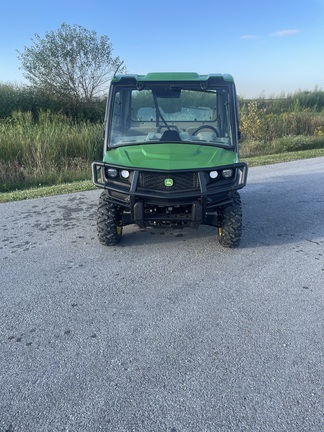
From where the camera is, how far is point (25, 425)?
1979mm

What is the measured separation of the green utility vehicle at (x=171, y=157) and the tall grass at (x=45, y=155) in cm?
521

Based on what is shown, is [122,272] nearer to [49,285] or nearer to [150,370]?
[49,285]

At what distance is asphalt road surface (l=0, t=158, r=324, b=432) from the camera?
207cm

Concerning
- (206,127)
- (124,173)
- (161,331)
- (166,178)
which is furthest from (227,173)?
(161,331)

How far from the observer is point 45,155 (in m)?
10.2

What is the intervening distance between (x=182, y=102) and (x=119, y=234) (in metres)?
1.85

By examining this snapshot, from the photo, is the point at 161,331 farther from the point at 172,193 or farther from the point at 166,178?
the point at 166,178

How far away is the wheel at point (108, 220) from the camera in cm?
415

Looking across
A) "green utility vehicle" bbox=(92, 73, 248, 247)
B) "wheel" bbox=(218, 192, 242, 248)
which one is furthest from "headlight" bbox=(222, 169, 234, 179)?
"wheel" bbox=(218, 192, 242, 248)

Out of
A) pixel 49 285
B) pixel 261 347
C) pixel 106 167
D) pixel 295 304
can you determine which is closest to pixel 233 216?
pixel 295 304

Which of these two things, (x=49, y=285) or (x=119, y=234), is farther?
(x=119, y=234)

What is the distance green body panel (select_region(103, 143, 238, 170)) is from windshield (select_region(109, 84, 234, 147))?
16 centimetres

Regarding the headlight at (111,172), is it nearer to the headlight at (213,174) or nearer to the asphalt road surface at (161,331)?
the asphalt road surface at (161,331)

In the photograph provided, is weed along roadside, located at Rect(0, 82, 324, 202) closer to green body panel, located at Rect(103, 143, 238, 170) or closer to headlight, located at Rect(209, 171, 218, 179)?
green body panel, located at Rect(103, 143, 238, 170)
